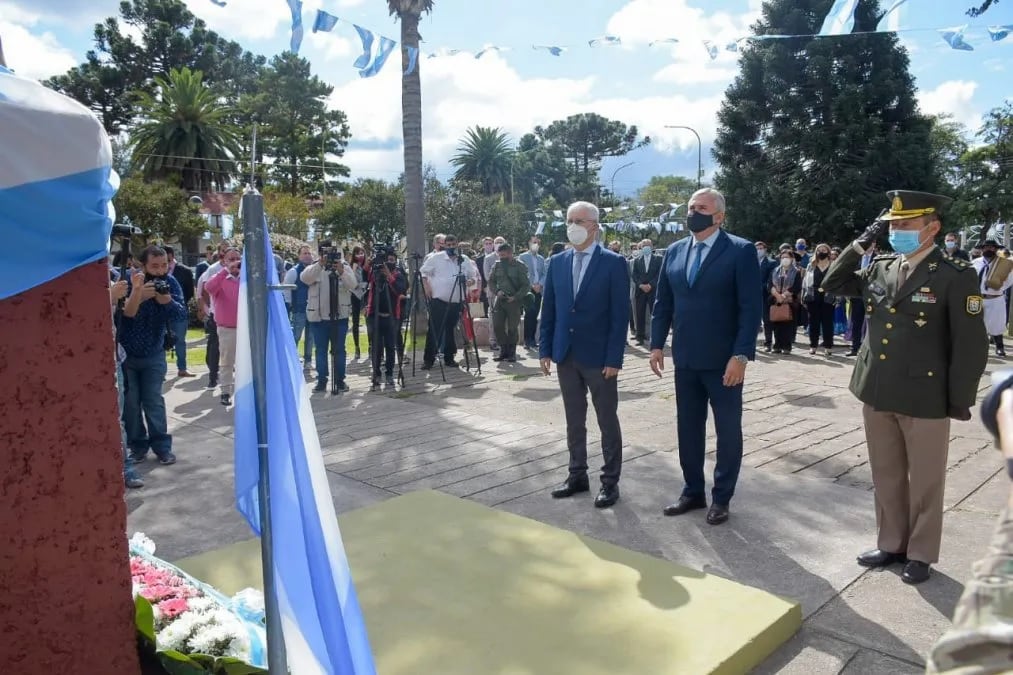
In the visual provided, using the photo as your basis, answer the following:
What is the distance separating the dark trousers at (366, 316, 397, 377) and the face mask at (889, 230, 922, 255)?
6520 mm

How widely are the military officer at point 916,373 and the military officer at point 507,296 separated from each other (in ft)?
25.5

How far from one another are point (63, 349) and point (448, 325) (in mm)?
8609

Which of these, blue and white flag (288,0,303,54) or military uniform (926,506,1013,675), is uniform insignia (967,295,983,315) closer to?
military uniform (926,506,1013,675)

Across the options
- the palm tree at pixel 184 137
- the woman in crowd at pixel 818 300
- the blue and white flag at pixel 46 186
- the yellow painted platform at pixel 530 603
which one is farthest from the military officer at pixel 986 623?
the palm tree at pixel 184 137

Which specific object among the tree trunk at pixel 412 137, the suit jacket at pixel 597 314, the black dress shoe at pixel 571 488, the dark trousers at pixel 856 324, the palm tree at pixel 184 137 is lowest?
the black dress shoe at pixel 571 488

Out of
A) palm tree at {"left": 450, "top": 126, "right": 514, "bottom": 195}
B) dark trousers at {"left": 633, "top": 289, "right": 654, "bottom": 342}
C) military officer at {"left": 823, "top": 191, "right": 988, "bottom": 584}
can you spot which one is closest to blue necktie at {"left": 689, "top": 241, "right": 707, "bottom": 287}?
military officer at {"left": 823, "top": 191, "right": 988, "bottom": 584}

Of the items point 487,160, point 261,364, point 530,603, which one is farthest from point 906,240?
point 487,160

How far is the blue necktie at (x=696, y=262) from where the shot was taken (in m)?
4.54

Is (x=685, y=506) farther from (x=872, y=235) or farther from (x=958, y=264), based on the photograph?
(x=958, y=264)

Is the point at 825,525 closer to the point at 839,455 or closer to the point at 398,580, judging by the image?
the point at 839,455

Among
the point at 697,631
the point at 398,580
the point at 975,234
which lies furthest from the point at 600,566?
the point at 975,234

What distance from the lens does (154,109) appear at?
37.1m

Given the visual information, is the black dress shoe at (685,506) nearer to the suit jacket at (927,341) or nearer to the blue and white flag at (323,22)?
the suit jacket at (927,341)

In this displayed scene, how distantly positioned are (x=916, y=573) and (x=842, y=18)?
633 cm
